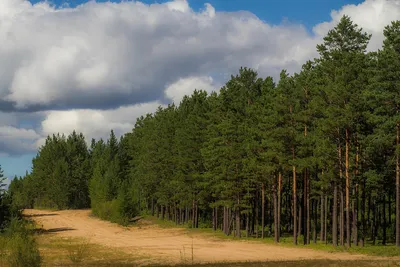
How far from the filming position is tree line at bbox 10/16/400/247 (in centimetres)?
4159

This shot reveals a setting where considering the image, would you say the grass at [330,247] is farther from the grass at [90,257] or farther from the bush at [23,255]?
the bush at [23,255]

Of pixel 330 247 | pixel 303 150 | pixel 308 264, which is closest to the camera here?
pixel 308 264

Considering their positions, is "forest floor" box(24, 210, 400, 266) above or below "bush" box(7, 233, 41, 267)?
below

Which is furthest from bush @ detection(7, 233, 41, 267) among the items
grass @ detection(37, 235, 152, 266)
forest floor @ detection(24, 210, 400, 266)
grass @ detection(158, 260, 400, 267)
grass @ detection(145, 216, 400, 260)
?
grass @ detection(145, 216, 400, 260)

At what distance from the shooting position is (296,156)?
47.8m

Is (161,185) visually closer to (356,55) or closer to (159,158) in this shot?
(159,158)

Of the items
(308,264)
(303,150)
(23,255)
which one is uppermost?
(303,150)

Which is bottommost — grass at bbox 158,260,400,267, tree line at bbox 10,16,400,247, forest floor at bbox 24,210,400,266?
forest floor at bbox 24,210,400,266

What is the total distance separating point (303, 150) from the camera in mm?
45969

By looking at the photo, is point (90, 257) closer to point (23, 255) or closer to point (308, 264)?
point (23, 255)

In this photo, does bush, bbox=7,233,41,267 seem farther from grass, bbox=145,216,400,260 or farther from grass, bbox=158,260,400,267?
grass, bbox=145,216,400,260

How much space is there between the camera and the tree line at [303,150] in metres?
41.6

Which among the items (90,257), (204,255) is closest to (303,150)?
(204,255)

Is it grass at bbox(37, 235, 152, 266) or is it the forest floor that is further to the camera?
the forest floor
